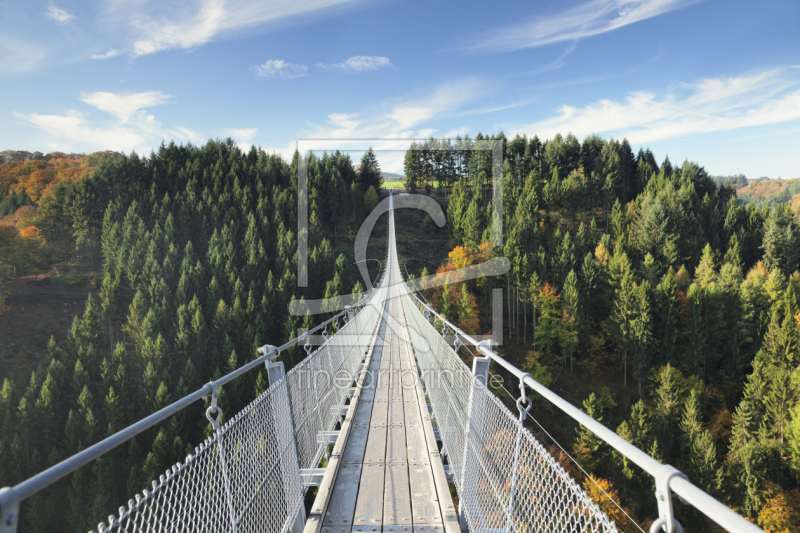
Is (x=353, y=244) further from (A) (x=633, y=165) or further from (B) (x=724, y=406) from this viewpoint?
(A) (x=633, y=165)

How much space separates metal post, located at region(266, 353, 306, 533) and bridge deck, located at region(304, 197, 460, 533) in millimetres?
203

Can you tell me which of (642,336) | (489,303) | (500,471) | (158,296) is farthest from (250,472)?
(158,296)

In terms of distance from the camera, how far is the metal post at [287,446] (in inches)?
102

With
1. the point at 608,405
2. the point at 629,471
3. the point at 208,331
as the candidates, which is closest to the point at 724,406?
the point at 608,405

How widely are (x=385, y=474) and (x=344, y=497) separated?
18.9 inches

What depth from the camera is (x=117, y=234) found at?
39.8 metres

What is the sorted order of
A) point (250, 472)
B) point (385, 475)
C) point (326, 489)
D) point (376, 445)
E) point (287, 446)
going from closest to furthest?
point (250, 472), point (287, 446), point (326, 489), point (385, 475), point (376, 445)

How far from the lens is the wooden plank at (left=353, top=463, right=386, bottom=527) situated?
113 inches

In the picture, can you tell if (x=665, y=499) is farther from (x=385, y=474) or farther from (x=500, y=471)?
(x=385, y=474)

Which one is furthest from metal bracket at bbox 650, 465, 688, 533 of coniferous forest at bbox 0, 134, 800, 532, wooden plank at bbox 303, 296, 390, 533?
coniferous forest at bbox 0, 134, 800, 532

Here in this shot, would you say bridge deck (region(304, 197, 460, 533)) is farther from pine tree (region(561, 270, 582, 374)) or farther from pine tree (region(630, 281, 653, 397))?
pine tree (region(630, 281, 653, 397))

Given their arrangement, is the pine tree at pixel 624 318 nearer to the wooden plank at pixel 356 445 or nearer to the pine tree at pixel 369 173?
the wooden plank at pixel 356 445

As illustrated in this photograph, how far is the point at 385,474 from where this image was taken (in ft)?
11.5

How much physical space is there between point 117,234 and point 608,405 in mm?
47021
